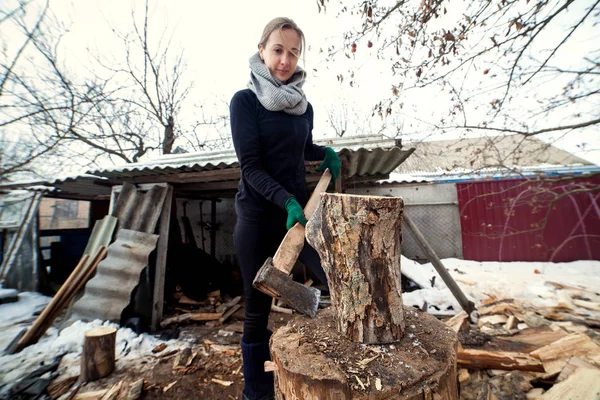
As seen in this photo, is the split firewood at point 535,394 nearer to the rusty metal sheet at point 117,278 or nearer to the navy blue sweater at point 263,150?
the navy blue sweater at point 263,150

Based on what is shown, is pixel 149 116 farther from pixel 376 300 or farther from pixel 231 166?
pixel 376 300

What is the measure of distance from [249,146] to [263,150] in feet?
0.49

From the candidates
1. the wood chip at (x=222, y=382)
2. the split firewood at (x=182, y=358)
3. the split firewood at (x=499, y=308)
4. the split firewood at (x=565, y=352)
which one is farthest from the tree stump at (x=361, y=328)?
the split firewood at (x=499, y=308)

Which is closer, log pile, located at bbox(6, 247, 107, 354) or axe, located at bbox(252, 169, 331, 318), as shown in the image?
axe, located at bbox(252, 169, 331, 318)

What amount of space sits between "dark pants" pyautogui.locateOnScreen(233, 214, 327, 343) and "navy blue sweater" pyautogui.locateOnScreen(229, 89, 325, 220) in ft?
0.25

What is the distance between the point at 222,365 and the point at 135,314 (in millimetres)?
2006

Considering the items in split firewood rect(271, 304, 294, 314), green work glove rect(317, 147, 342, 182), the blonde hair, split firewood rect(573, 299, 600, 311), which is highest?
the blonde hair

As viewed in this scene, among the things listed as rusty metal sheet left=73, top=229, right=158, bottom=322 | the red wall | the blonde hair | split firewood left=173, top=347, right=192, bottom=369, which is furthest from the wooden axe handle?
the red wall

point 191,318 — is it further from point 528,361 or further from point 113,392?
point 528,361

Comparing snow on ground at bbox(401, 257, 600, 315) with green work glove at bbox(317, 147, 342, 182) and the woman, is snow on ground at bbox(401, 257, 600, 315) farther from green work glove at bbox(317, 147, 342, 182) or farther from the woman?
the woman

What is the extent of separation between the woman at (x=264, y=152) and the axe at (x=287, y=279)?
10.7 inches

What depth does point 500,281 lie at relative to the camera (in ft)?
17.2

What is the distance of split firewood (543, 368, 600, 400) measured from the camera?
5.41ft

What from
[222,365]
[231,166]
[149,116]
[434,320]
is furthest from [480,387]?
[149,116]
